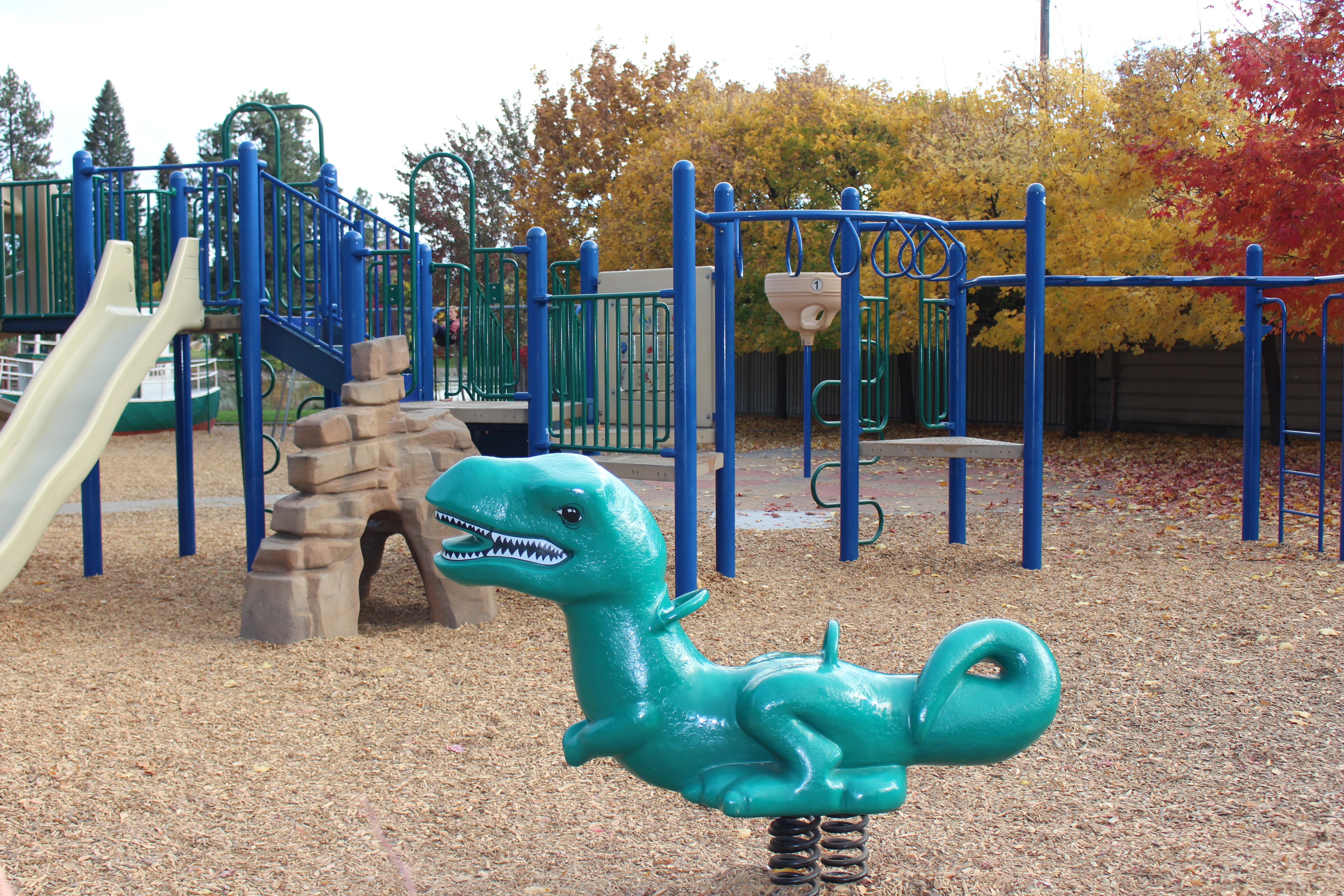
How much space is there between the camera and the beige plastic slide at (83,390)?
5680mm

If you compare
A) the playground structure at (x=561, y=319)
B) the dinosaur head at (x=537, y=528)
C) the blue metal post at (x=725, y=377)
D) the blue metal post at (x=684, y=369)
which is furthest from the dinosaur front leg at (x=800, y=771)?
the blue metal post at (x=725, y=377)

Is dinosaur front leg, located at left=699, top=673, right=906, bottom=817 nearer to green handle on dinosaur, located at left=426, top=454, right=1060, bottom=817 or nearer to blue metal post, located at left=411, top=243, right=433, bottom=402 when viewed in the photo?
green handle on dinosaur, located at left=426, top=454, right=1060, bottom=817

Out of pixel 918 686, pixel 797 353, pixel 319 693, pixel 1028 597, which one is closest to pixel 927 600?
pixel 1028 597

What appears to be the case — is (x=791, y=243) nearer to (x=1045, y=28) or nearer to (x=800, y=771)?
(x=800, y=771)

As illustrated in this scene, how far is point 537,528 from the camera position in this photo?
91.4 inches

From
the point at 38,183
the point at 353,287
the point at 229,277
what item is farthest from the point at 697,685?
the point at 38,183

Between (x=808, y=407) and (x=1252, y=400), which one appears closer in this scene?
(x=1252, y=400)

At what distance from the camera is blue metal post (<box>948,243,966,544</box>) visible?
8.45 meters

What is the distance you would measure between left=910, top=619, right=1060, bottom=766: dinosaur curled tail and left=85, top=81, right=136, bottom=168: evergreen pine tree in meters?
60.6

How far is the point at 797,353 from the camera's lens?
2544cm

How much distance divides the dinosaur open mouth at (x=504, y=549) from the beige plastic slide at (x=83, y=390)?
3.96 m

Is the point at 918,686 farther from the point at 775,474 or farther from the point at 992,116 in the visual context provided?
the point at 992,116

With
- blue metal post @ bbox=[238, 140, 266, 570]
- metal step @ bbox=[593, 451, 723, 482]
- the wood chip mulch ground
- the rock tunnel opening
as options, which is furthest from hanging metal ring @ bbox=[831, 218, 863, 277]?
blue metal post @ bbox=[238, 140, 266, 570]

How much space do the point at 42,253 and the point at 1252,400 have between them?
9.16 meters
